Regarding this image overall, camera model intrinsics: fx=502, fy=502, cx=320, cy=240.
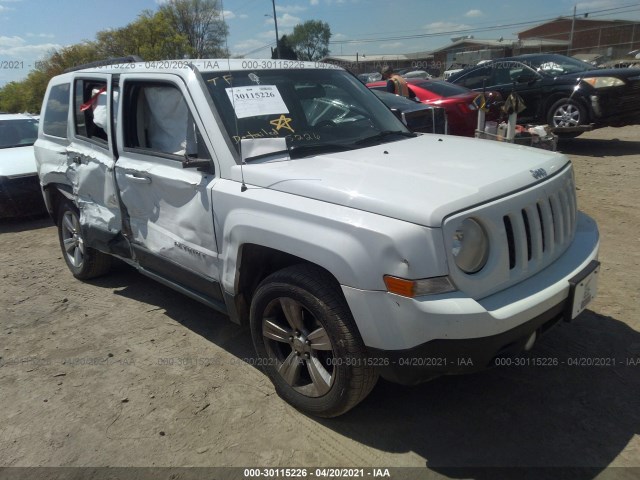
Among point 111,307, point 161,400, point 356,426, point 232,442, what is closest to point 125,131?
point 111,307

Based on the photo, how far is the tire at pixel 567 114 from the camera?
9.04 m

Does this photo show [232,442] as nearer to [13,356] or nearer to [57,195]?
[13,356]

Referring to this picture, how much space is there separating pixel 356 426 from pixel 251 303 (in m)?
0.90

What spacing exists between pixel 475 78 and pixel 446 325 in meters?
10.1

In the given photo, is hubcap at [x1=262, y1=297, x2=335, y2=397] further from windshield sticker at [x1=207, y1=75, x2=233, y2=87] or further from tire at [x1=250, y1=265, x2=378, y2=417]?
windshield sticker at [x1=207, y1=75, x2=233, y2=87]

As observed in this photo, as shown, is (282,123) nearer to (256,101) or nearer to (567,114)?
(256,101)

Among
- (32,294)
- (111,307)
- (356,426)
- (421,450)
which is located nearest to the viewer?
(421,450)

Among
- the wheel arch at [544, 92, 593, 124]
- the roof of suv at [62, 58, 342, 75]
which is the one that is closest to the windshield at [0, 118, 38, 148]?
the roof of suv at [62, 58, 342, 75]

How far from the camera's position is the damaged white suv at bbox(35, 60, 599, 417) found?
2180 mm

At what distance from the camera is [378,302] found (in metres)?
2.20

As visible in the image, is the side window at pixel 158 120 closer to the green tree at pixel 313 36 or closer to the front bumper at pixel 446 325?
the front bumper at pixel 446 325

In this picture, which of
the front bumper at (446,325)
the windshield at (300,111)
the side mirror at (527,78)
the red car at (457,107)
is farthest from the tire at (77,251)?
the side mirror at (527,78)

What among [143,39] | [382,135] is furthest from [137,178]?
[143,39]

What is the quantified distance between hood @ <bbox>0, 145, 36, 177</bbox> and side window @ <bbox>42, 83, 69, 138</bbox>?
287 cm
